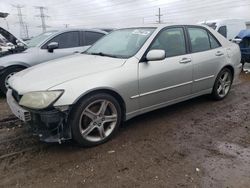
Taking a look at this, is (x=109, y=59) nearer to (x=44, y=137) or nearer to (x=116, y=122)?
(x=116, y=122)

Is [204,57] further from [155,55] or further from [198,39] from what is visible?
[155,55]

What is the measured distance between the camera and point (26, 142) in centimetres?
367

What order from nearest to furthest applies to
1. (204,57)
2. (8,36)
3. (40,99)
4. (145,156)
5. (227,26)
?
(40,99) → (145,156) → (204,57) → (8,36) → (227,26)

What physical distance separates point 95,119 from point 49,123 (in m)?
0.61

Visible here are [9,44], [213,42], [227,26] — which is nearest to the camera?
[213,42]

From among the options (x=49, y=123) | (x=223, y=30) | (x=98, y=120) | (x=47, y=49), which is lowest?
(x=98, y=120)

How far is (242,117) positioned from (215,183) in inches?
86.6

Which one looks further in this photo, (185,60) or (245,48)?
(245,48)

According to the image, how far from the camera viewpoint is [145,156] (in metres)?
3.22

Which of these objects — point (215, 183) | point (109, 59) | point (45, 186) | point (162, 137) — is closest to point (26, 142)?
point (45, 186)

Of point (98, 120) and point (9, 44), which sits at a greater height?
point (9, 44)

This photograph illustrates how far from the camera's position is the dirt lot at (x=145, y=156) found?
2.77 meters

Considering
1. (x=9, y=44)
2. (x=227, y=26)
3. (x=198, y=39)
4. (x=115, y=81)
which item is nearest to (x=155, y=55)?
(x=115, y=81)

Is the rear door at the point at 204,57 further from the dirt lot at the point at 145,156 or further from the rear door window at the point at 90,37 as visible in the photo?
the rear door window at the point at 90,37
